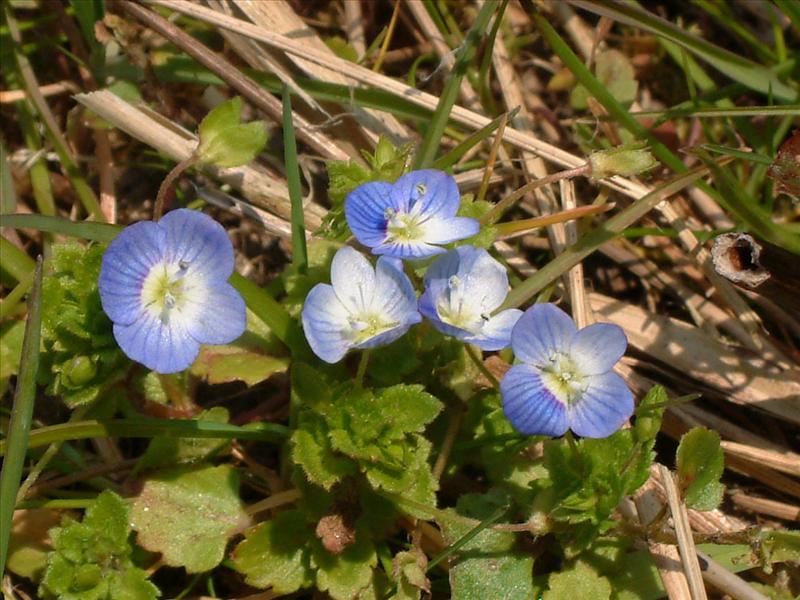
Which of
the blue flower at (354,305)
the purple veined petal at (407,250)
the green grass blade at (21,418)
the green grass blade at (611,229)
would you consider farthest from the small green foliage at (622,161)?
the green grass blade at (21,418)

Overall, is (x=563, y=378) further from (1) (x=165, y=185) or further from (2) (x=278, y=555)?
(1) (x=165, y=185)

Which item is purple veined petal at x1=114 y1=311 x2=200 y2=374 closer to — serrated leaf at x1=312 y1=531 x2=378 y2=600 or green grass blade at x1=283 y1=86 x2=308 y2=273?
green grass blade at x1=283 y1=86 x2=308 y2=273

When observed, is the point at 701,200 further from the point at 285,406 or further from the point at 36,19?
the point at 36,19

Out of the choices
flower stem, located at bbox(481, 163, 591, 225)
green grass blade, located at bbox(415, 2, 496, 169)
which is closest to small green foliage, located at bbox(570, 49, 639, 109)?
green grass blade, located at bbox(415, 2, 496, 169)

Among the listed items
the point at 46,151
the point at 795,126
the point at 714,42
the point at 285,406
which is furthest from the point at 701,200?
the point at 46,151

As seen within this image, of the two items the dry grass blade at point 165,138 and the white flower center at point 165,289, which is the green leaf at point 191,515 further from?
the dry grass blade at point 165,138

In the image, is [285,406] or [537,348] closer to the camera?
[537,348]

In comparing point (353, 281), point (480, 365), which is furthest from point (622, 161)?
point (353, 281)
